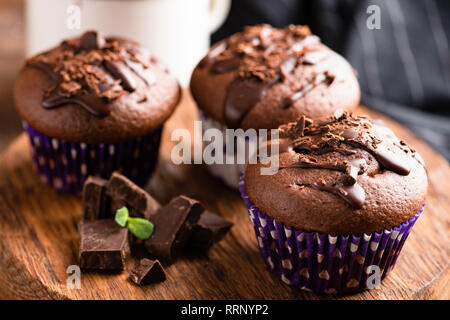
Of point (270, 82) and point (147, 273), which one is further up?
point (270, 82)

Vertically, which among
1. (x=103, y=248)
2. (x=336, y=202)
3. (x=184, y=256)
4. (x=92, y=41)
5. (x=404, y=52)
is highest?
(x=92, y=41)

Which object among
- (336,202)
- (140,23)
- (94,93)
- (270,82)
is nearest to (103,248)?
(94,93)

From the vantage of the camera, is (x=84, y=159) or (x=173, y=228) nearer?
(x=173, y=228)

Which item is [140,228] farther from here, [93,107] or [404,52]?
[404,52]

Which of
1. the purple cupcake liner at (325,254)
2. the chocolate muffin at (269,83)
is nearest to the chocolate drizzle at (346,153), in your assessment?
the purple cupcake liner at (325,254)

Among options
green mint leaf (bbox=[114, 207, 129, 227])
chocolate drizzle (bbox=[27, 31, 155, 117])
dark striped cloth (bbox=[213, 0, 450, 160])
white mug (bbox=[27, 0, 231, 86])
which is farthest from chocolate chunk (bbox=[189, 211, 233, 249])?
dark striped cloth (bbox=[213, 0, 450, 160])

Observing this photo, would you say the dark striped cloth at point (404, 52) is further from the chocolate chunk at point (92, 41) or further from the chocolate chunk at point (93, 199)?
the chocolate chunk at point (93, 199)
